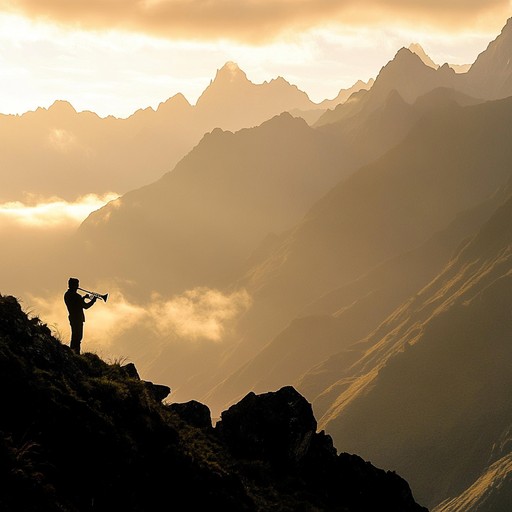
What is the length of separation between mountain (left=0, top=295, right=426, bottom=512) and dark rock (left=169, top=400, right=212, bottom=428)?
6cm

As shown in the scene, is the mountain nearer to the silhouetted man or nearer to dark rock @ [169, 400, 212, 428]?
dark rock @ [169, 400, 212, 428]

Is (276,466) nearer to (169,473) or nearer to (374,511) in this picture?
(374,511)

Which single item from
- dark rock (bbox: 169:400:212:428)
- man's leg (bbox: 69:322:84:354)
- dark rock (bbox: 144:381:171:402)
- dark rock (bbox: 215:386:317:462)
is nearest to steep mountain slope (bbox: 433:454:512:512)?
dark rock (bbox: 215:386:317:462)

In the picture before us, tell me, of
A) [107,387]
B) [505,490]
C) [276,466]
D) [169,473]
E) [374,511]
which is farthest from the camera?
[505,490]

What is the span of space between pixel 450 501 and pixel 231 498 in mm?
180213

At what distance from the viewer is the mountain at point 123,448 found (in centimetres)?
1848

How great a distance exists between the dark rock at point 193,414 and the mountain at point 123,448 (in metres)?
0.06

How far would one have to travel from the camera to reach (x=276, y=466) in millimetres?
30438

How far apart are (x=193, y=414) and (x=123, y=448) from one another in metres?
11.3

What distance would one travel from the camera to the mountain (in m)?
18.5

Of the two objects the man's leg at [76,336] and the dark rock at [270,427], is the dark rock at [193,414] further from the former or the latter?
the man's leg at [76,336]

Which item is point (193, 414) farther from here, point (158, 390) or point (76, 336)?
point (76, 336)

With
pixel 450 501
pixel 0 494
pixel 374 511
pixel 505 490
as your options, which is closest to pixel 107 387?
pixel 0 494

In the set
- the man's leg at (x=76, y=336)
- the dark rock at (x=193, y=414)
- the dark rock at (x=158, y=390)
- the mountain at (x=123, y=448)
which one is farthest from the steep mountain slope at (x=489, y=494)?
the man's leg at (x=76, y=336)
